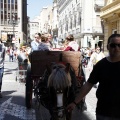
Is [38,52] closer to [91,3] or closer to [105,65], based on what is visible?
[105,65]

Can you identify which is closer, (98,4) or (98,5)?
(98,5)

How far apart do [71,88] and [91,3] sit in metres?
47.0


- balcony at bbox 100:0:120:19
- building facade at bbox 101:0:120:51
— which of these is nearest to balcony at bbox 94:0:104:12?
building facade at bbox 101:0:120:51

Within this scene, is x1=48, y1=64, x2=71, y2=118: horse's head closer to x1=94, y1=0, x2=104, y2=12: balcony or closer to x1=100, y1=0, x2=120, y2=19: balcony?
x1=100, y1=0, x2=120, y2=19: balcony

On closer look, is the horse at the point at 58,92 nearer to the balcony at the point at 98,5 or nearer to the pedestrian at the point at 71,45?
the pedestrian at the point at 71,45

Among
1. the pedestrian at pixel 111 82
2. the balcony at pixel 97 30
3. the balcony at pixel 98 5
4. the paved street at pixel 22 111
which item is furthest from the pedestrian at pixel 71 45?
the balcony at pixel 98 5

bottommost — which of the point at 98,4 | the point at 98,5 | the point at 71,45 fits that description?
the point at 71,45

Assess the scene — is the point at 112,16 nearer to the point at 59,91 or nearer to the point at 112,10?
the point at 112,10

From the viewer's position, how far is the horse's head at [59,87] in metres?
Result: 4.32

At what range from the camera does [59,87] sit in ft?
14.3

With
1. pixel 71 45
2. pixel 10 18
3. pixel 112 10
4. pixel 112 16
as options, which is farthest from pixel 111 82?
pixel 10 18

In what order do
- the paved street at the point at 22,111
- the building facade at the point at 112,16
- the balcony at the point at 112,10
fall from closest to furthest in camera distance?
the paved street at the point at 22,111
the balcony at the point at 112,10
the building facade at the point at 112,16

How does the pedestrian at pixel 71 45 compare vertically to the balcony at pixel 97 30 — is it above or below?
below

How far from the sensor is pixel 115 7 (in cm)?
2966
